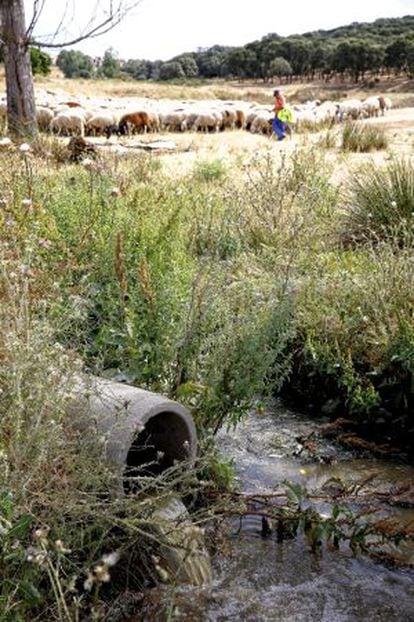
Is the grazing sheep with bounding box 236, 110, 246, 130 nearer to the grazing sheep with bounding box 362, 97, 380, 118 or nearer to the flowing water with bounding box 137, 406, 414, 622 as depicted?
the grazing sheep with bounding box 362, 97, 380, 118

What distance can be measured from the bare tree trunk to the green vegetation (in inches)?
178

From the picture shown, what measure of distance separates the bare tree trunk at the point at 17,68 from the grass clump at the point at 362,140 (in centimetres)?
558

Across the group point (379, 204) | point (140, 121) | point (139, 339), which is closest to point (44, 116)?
point (140, 121)

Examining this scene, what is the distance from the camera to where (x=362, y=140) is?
49.8ft

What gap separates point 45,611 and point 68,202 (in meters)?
3.75

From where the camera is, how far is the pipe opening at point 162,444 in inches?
155

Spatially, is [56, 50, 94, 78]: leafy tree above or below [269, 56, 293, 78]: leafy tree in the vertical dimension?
above

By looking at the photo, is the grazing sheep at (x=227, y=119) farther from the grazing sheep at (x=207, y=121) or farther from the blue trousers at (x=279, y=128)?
the blue trousers at (x=279, y=128)

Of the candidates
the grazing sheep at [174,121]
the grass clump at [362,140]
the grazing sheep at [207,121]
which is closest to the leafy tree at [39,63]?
the grazing sheep at [174,121]

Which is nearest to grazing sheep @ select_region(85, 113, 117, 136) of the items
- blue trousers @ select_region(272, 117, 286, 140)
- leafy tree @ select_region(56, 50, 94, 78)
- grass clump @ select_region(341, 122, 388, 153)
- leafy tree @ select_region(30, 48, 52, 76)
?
blue trousers @ select_region(272, 117, 286, 140)

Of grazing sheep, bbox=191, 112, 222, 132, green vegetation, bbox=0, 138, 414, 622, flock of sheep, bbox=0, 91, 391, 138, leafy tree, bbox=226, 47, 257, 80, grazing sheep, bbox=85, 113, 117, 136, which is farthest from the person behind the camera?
leafy tree, bbox=226, 47, 257, 80

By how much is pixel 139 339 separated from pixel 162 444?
0.63 metres

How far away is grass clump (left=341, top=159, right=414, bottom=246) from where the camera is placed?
844 centimetres

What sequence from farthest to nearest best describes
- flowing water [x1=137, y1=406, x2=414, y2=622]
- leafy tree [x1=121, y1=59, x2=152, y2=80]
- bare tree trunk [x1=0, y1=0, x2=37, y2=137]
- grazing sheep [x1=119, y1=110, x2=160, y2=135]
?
leafy tree [x1=121, y1=59, x2=152, y2=80]
grazing sheep [x1=119, y1=110, x2=160, y2=135]
bare tree trunk [x1=0, y1=0, x2=37, y2=137]
flowing water [x1=137, y1=406, x2=414, y2=622]
